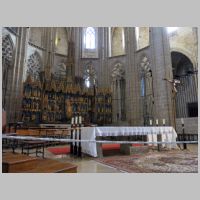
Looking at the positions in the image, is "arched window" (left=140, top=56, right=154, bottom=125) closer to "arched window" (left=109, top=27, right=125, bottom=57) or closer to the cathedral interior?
the cathedral interior

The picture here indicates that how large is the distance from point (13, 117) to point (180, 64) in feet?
49.0

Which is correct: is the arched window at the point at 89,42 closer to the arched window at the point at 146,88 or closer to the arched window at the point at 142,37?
the arched window at the point at 142,37

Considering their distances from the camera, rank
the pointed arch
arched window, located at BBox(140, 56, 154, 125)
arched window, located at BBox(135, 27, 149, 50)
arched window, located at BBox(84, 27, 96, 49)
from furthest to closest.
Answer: arched window, located at BBox(84, 27, 96, 49), arched window, located at BBox(135, 27, 149, 50), the pointed arch, arched window, located at BBox(140, 56, 154, 125)

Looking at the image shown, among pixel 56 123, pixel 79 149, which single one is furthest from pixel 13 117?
pixel 79 149

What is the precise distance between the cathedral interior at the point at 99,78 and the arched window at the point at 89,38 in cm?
10

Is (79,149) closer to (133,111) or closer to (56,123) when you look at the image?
(56,123)

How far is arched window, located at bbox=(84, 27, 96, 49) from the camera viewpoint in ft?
62.5

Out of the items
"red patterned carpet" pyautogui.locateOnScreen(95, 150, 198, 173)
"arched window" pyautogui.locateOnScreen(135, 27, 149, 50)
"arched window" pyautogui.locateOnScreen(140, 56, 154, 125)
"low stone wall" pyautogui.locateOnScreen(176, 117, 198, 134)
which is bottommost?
"red patterned carpet" pyautogui.locateOnScreen(95, 150, 198, 173)

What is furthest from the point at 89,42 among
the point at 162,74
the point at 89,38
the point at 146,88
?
the point at 162,74

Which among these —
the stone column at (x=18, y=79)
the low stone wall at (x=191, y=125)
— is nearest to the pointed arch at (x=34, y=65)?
the stone column at (x=18, y=79)

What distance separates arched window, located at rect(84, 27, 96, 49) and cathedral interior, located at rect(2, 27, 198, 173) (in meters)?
0.10

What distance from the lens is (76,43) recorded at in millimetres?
18438

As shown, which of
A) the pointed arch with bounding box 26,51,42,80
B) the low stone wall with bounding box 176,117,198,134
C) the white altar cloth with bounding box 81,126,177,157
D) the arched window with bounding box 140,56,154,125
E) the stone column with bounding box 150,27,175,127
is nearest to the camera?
the white altar cloth with bounding box 81,126,177,157

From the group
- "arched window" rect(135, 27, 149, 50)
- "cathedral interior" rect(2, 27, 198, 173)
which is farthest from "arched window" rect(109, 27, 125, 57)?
A: "arched window" rect(135, 27, 149, 50)
